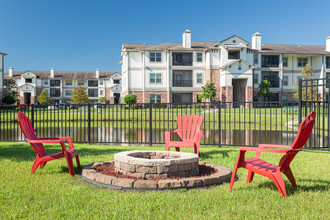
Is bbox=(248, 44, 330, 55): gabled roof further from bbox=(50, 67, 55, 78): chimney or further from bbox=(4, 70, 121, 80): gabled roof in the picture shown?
bbox=(50, 67, 55, 78): chimney

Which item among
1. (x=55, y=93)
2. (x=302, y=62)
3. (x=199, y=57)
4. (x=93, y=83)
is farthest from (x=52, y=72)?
(x=302, y=62)

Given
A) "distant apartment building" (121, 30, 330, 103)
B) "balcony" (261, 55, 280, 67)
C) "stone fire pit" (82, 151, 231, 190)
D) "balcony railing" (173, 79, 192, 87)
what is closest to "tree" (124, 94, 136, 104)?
"distant apartment building" (121, 30, 330, 103)

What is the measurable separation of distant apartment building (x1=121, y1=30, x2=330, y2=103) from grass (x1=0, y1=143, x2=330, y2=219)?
34.3 m

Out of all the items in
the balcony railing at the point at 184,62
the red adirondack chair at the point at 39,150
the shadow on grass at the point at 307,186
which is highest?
the balcony railing at the point at 184,62

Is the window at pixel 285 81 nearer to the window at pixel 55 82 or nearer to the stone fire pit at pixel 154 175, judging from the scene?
the stone fire pit at pixel 154 175

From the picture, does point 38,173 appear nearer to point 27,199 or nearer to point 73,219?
point 27,199

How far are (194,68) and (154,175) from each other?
3662 cm

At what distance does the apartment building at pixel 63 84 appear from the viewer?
66.2 metres

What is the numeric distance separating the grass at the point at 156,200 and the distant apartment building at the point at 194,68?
3430 cm

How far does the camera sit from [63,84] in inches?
2857

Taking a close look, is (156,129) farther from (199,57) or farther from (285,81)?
(285,81)

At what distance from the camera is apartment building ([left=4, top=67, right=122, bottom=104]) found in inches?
2608

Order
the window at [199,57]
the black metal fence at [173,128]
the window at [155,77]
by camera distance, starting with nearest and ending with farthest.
→ the black metal fence at [173,128]
the window at [155,77]
the window at [199,57]

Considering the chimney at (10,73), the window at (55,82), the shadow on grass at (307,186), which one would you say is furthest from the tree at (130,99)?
the chimney at (10,73)
